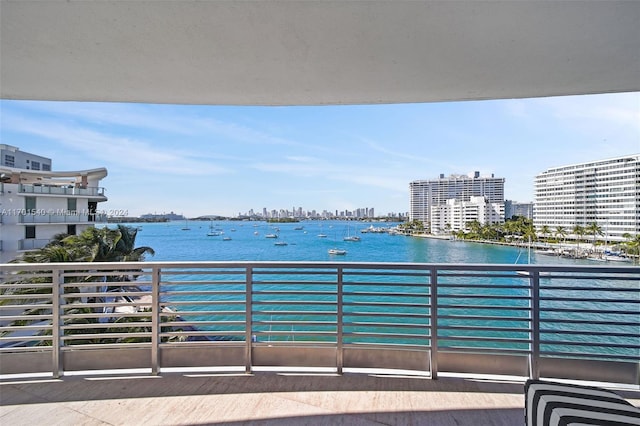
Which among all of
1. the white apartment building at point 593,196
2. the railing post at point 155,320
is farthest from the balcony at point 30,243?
the white apartment building at point 593,196

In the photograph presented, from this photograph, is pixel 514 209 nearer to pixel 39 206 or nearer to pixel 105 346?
pixel 105 346

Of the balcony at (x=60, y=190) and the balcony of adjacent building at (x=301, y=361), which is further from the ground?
the balcony at (x=60, y=190)

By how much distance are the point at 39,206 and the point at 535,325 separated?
2317 cm

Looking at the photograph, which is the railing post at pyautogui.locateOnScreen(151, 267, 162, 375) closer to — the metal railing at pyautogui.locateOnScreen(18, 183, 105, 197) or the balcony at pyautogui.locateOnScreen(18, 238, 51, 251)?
the balcony at pyautogui.locateOnScreen(18, 238, 51, 251)

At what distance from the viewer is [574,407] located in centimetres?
132

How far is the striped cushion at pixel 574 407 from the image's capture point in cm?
125

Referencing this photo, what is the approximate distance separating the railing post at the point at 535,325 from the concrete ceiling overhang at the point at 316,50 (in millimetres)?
1525

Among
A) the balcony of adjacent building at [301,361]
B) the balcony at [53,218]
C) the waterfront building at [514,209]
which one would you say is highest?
the waterfront building at [514,209]

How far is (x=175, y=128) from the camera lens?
76.1ft

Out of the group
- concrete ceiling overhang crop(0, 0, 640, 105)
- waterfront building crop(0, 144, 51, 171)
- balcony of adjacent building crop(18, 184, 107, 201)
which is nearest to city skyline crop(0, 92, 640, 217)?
waterfront building crop(0, 144, 51, 171)

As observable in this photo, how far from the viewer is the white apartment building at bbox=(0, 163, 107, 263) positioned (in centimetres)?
1616

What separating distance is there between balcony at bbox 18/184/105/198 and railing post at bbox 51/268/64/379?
20.1 meters

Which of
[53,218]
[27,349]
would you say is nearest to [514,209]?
[27,349]

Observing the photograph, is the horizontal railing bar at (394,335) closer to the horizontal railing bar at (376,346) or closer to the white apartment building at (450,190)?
the horizontal railing bar at (376,346)
